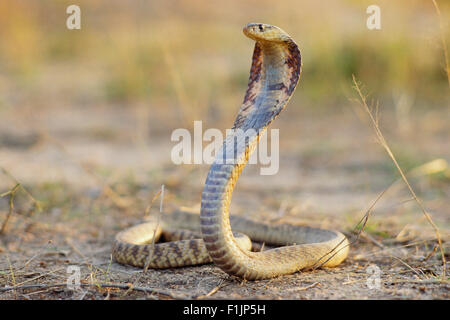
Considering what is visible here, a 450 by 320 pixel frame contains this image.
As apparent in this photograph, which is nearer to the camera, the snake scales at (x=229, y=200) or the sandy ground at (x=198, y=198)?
the snake scales at (x=229, y=200)

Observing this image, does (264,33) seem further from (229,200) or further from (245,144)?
(229,200)

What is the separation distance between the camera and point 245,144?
3229 mm

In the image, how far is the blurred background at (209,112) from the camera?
261 inches

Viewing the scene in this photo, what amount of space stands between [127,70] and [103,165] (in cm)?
439

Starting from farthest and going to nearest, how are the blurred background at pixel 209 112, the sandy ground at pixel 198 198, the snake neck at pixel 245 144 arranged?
the blurred background at pixel 209 112, the sandy ground at pixel 198 198, the snake neck at pixel 245 144

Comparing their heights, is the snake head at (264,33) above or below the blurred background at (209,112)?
above

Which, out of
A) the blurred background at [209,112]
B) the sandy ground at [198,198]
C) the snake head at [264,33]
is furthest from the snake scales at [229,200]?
the blurred background at [209,112]

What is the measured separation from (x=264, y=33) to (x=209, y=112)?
21.9 feet

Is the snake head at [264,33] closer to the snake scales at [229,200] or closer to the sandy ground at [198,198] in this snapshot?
the snake scales at [229,200]

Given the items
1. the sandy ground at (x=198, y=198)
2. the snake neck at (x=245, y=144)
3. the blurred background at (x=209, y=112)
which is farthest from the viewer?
the blurred background at (x=209, y=112)

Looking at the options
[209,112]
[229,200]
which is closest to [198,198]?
[229,200]

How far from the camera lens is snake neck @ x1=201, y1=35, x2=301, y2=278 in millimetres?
3094

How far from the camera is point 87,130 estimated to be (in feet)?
31.9
